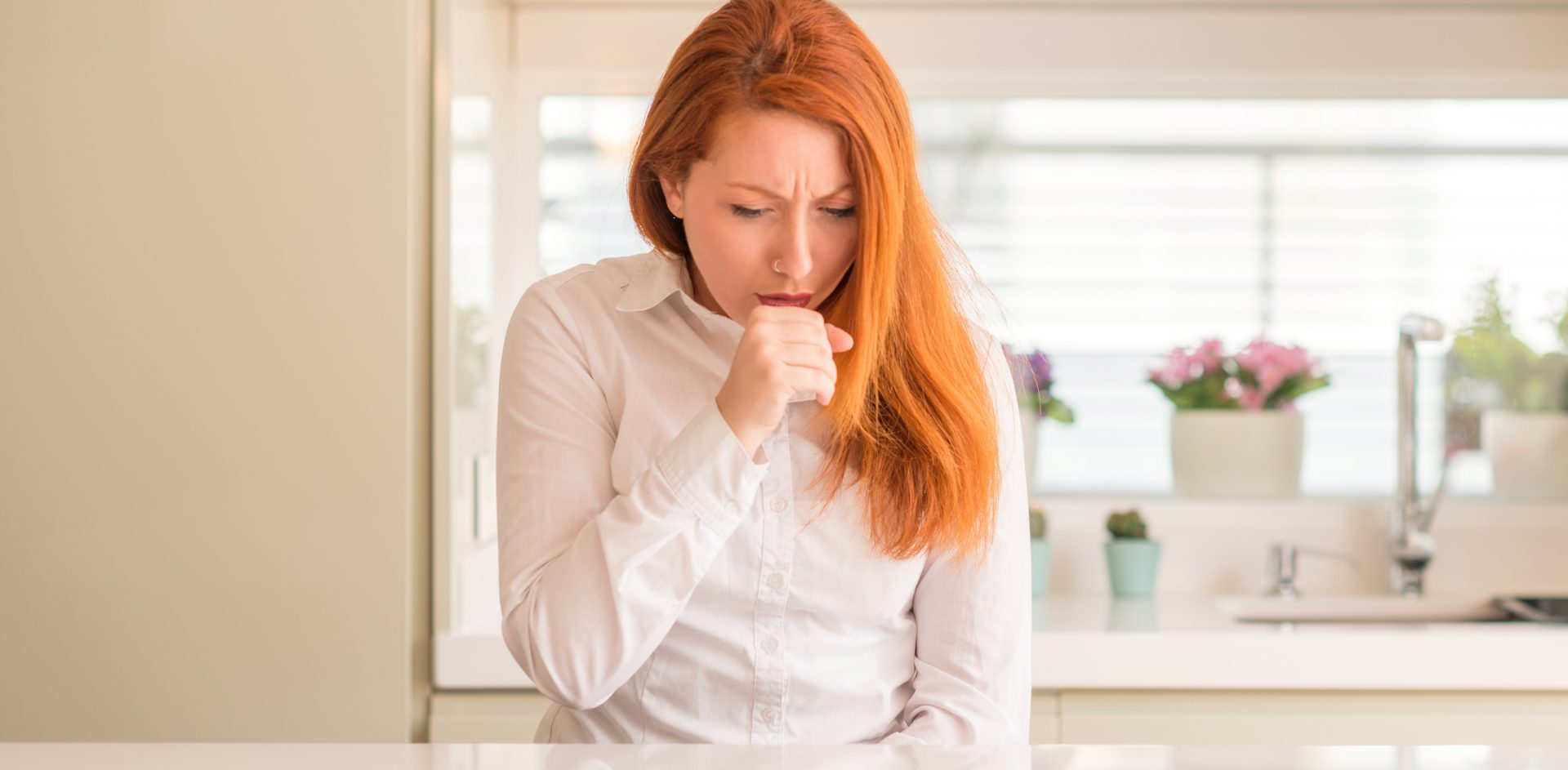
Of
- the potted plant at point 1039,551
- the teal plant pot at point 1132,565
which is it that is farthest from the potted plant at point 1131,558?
the potted plant at point 1039,551

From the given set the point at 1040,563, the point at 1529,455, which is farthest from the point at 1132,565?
the point at 1529,455

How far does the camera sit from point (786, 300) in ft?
3.65

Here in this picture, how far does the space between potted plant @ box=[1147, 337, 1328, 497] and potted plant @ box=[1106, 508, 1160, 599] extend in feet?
0.72

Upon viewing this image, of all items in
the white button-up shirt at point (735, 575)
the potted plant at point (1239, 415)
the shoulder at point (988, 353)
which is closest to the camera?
the white button-up shirt at point (735, 575)

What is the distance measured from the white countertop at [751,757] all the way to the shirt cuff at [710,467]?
0.27 metres

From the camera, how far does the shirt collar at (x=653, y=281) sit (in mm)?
1229

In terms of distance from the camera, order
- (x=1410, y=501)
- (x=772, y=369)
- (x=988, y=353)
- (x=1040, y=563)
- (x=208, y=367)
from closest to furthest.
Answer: (x=772, y=369) → (x=988, y=353) → (x=208, y=367) → (x=1040, y=563) → (x=1410, y=501)

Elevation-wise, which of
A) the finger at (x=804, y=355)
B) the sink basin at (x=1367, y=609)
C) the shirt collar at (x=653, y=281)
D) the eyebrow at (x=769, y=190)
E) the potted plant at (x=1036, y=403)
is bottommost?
the sink basin at (x=1367, y=609)

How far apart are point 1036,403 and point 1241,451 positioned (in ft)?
1.19

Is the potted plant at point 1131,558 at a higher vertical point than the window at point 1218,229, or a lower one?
lower

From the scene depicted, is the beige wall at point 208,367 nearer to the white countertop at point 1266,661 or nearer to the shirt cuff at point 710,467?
the white countertop at point 1266,661

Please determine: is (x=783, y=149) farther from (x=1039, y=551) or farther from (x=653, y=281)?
(x=1039, y=551)

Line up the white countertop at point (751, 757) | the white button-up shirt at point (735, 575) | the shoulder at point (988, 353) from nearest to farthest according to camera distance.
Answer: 1. the white countertop at point (751, 757)
2. the white button-up shirt at point (735, 575)
3. the shoulder at point (988, 353)

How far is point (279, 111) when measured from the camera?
1.77m
